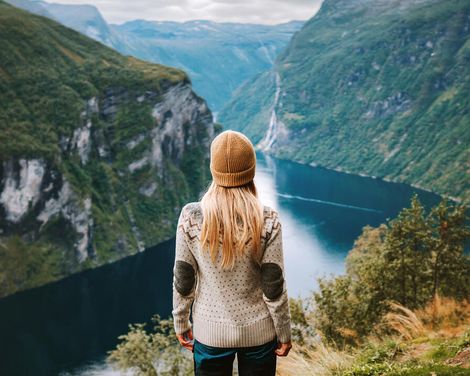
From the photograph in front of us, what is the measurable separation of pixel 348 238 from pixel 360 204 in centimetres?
3914

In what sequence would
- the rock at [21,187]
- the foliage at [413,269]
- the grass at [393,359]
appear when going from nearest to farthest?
the grass at [393,359]
the foliage at [413,269]
the rock at [21,187]

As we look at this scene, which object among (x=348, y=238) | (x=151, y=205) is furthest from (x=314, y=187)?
(x=348, y=238)

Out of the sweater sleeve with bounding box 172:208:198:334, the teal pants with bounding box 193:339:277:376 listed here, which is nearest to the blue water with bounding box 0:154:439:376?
the sweater sleeve with bounding box 172:208:198:334

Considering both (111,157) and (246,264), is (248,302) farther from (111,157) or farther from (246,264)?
(111,157)

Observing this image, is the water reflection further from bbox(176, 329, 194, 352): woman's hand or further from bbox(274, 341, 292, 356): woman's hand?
bbox(274, 341, 292, 356): woman's hand

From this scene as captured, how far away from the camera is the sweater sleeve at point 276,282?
19.2ft

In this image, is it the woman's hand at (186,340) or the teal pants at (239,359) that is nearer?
the teal pants at (239,359)

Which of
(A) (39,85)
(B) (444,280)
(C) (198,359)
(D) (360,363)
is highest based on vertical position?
(C) (198,359)

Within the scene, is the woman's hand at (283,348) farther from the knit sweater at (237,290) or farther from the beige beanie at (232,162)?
the beige beanie at (232,162)

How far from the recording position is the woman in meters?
5.80

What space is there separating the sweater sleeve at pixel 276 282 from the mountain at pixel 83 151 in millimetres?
103366

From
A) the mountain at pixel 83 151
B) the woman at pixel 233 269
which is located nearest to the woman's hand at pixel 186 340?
the woman at pixel 233 269

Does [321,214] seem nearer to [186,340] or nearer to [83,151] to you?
[83,151]

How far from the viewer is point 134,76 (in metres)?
158
